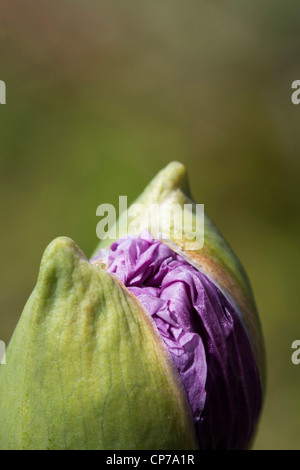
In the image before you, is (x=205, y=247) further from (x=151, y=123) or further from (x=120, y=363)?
(x=151, y=123)

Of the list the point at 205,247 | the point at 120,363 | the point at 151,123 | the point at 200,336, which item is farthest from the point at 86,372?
the point at 151,123

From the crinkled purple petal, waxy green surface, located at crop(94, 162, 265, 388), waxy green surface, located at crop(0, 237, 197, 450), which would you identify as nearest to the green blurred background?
waxy green surface, located at crop(94, 162, 265, 388)

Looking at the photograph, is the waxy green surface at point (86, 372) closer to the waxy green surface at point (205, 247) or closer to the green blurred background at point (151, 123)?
the waxy green surface at point (205, 247)

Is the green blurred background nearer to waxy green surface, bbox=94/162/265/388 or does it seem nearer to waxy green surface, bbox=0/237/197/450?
waxy green surface, bbox=94/162/265/388

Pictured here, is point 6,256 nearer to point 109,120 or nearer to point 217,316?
point 109,120

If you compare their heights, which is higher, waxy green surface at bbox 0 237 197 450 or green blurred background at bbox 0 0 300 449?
green blurred background at bbox 0 0 300 449

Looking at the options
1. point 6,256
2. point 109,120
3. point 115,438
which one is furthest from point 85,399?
point 109,120
